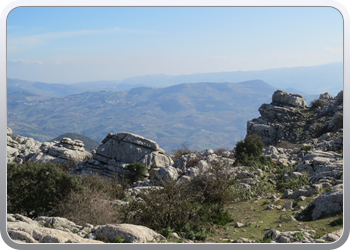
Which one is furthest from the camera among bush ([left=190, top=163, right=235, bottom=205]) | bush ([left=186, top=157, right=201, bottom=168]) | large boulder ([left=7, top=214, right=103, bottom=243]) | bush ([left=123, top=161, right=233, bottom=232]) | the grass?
bush ([left=186, top=157, right=201, bottom=168])

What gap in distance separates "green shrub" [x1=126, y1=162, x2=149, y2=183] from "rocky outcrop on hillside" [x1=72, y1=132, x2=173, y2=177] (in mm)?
1138

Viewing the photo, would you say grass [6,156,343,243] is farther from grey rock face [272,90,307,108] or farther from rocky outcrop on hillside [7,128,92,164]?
grey rock face [272,90,307,108]

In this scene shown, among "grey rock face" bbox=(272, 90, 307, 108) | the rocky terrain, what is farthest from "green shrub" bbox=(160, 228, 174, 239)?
"grey rock face" bbox=(272, 90, 307, 108)

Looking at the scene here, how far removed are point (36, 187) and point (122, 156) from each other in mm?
17118

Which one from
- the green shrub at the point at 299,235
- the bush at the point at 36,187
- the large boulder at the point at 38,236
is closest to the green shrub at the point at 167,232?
the large boulder at the point at 38,236

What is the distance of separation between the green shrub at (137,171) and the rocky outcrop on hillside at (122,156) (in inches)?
44.8

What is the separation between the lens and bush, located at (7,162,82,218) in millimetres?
13070

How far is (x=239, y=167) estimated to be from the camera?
78.8ft

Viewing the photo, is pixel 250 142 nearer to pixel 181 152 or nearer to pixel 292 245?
pixel 181 152

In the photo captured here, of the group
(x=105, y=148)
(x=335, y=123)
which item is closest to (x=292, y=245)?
(x=105, y=148)

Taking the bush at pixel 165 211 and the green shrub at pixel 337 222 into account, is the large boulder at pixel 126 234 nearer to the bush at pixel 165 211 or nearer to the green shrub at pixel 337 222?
the bush at pixel 165 211

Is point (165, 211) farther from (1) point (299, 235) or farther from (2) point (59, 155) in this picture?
(2) point (59, 155)

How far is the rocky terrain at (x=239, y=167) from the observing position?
8.38 meters

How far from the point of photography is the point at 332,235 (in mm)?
8070
